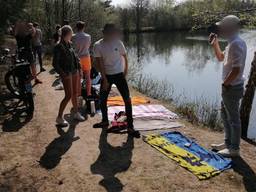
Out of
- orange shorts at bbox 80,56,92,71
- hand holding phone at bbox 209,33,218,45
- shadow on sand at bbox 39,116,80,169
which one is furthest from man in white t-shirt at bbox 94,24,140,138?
orange shorts at bbox 80,56,92,71

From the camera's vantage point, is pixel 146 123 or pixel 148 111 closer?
pixel 146 123

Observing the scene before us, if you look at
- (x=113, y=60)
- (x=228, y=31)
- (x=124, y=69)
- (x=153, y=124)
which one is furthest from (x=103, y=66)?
(x=228, y=31)

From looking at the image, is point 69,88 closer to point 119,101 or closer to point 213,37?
point 119,101

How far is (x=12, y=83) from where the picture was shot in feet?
30.6

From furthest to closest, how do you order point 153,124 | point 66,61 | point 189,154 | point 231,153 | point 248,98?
1. point 153,124
2. point 248,98
3. point 66,61
4. point 189,154
5. point 231,153

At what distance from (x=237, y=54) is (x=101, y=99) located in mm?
2605

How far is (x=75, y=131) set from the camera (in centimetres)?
688

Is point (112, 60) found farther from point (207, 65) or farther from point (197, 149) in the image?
point (207, 65)

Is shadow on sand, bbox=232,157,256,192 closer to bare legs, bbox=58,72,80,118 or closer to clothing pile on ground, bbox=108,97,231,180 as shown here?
clothing pile on ground, bbox=108,97,231,180

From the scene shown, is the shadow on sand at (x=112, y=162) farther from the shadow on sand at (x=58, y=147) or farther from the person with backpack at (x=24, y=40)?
the person with backpack at (x=24, y=40)

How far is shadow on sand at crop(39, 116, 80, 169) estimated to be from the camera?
5521 millimetres

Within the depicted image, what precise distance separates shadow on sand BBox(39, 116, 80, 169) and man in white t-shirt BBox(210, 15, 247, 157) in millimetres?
2389

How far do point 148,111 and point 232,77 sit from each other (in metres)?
A: 3.13

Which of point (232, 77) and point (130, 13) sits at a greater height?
point (130, 13)
